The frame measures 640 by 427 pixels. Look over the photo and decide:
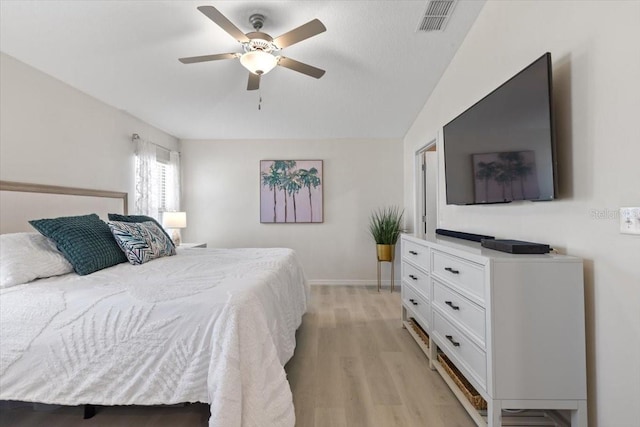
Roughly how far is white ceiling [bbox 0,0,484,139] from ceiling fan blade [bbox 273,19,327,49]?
245mm

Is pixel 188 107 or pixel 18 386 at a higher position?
pixel 188 107

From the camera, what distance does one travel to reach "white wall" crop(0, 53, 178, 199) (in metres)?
2.48

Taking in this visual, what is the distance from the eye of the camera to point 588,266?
141cm

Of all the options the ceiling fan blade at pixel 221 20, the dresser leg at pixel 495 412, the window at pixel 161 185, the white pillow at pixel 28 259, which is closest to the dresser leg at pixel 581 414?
the dresser leg at pixel 495 412

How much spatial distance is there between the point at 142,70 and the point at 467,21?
107 inches

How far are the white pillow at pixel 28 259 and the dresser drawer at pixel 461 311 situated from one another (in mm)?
2503

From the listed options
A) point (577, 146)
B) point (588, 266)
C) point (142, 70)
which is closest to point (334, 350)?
point (588, 266)

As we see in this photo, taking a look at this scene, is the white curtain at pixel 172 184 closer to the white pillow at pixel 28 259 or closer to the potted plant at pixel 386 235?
the white pillow at pixel 28 259

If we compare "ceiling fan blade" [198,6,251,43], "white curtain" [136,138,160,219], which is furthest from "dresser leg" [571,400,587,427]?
"white curtain" [136,138,160,219]

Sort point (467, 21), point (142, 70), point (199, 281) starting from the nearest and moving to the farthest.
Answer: point (199, 281) < point (467, 21) < point (142, 70)

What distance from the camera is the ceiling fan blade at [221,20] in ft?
5.77

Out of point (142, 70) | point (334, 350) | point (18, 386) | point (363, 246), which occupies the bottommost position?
point (334, 350)

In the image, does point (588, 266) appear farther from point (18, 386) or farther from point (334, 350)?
point (18, 386)

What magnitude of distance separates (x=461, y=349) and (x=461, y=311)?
211 mm
